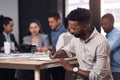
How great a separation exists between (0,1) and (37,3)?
0.73m

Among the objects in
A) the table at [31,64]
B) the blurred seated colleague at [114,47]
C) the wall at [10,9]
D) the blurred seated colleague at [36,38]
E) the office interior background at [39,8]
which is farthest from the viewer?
the wall at [10,9]

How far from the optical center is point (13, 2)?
5688mm

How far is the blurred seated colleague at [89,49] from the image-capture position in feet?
7.29

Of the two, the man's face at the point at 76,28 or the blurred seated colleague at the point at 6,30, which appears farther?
the blurred seated colleague at the point at 6,30

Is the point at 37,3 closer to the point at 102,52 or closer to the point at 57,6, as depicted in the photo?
the point at 57,6

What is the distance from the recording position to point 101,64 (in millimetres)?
2201

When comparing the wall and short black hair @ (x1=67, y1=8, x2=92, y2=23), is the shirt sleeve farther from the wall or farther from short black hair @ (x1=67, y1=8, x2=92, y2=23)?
the wall

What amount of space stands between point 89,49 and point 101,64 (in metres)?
0.18

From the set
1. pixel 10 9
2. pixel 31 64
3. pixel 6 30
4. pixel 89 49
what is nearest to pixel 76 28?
pixel 89 49

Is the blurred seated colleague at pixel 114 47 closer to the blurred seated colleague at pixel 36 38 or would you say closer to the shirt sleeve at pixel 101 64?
the shirt sleeve at pixel 101 64

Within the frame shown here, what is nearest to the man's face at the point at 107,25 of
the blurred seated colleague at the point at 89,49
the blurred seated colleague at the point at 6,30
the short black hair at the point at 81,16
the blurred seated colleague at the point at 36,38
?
the blurred seated colleague at the point at 89,49

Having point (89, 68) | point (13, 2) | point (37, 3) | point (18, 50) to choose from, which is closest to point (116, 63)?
point (89, 68)

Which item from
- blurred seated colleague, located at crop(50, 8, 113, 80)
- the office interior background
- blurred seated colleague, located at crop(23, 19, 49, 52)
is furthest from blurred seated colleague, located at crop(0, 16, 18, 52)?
blurred seated colleague, located at crop(50, 8, 113, 80)

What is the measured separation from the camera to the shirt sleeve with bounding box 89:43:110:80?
7.23 feet
